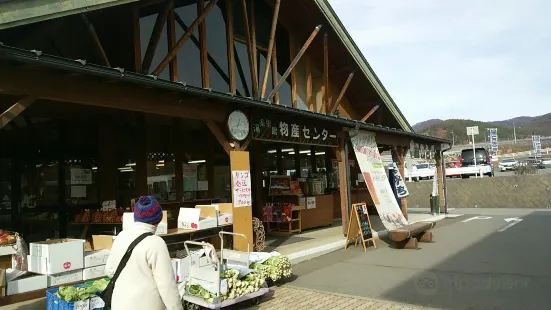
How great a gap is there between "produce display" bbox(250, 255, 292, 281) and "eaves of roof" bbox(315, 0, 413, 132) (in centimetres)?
686

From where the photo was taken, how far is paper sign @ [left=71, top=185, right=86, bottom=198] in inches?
369

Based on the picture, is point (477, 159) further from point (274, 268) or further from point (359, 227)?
point (274, 268)

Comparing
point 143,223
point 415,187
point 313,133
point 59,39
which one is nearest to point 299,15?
point 313,133

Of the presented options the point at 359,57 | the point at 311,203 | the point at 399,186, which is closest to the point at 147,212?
the point at 311,203

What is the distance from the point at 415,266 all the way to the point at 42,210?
7702 millimetres

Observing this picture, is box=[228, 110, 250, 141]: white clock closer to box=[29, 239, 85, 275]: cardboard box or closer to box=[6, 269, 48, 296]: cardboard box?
box=[29, 239, 85, 275]: cardboard box

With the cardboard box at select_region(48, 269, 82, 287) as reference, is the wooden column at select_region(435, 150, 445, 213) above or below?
above

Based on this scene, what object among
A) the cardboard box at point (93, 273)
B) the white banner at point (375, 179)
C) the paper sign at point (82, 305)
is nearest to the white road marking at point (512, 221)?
the white banner at point (375, 179)

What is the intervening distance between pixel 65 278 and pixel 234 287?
2.16 m

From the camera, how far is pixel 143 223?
315 centimetres

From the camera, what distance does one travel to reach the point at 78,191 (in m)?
9.42

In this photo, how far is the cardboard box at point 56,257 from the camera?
5141 mm

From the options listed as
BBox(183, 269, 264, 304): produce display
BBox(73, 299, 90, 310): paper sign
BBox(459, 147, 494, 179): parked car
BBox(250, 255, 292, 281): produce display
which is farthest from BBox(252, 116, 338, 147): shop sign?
BBox(459, 147, 494, 179): parked car

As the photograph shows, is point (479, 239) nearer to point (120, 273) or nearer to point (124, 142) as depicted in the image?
point (124, 142)
